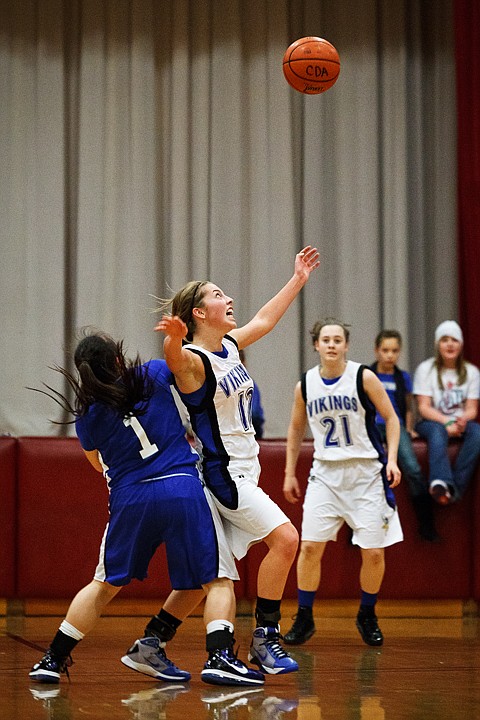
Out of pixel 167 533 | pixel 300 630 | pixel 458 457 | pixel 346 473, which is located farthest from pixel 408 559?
pixel 167 533

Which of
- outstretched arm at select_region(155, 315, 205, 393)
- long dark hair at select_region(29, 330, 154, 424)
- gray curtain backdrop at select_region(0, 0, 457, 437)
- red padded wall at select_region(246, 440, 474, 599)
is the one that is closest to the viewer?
outstretched arm at select_region(155, 315, 205, 393)

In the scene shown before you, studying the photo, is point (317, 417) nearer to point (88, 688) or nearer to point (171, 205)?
point (88, 688)

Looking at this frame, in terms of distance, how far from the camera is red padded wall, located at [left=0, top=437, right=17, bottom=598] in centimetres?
735

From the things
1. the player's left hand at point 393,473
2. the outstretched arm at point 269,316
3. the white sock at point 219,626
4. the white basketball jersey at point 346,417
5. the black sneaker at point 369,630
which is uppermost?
the outstretched arm at point 269,316

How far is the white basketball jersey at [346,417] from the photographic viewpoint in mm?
6297

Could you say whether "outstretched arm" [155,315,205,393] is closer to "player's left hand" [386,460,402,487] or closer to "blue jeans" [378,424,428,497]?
"player's left hand" [386,460,402,487]

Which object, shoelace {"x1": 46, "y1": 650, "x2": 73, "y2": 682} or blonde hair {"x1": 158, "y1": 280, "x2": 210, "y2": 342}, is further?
blonde hair {"x1": 158, "y1": 280, "x2": 210, "y2": 342}

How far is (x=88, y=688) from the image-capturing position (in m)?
4.45

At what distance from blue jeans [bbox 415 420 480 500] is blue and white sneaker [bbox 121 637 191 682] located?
314 cm

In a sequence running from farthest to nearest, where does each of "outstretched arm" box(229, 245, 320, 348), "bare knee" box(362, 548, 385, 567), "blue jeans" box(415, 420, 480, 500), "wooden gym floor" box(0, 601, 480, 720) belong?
"blue jeans" box(415, 420, 480, 500), "bare knee" box(362, 548, 385, 567), "outstretched arm" box(229, 245, 320, 348), "wooden gym floor" box(0, 601, 480, 720)

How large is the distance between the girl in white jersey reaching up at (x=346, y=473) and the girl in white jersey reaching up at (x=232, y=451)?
5.26 ft

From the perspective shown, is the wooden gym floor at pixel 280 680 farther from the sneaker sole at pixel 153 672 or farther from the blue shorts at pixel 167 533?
the blue shorts at pixel 167 533

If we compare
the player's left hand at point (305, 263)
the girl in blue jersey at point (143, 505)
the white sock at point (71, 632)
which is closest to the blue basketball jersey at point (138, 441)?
the girl in blue jersey at point (143, 505)

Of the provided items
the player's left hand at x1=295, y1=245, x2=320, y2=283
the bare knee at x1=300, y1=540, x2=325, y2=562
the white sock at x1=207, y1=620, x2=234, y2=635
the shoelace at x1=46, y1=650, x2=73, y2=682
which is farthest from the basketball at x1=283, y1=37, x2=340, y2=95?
the shoelace at x1=46, y1=650, x2=73, y2=682
